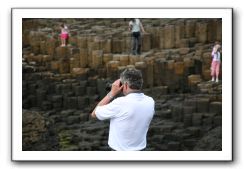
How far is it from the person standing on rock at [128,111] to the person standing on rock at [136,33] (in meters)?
1.16

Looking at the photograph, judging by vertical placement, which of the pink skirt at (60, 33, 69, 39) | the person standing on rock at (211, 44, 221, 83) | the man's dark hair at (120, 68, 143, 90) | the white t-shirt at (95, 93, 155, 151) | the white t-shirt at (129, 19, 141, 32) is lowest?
the white t-shirt at (95, 93, 155, 151)

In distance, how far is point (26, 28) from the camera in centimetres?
504

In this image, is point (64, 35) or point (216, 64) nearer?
point (216, 64)

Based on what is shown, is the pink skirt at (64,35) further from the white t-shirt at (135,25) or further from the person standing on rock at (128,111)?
the person standing on rock at (128,111)

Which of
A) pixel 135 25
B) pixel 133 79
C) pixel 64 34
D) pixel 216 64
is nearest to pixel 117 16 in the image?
pixel 135 25

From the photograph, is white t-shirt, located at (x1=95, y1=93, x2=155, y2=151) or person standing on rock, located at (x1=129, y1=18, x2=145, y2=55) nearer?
white t-shirt, located at (x1=95, y1=93, x2=155, y2=151)

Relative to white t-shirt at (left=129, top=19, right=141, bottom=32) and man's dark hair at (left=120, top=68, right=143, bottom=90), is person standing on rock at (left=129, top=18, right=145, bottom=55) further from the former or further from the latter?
man's dark hair at (left=120, top=68, right=143, bottom=90)

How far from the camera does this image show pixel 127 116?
395 centimetres

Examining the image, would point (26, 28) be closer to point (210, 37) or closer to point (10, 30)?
point (10, 30)

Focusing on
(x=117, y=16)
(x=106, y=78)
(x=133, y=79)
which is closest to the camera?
(x=133, y=79)

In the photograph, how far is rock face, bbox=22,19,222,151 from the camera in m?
5.04

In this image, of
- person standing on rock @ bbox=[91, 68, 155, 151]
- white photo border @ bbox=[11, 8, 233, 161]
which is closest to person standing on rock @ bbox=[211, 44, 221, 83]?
white photo border @ bbox=[11, 8, 233, 161]

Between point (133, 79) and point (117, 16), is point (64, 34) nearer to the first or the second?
point (117, 16)

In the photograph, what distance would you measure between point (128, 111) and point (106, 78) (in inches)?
48.8
